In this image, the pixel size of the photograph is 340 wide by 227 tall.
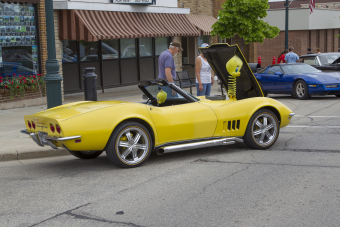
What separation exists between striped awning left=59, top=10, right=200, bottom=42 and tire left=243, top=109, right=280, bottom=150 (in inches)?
358

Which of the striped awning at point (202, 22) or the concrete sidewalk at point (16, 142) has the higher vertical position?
the striped awning at point (202, 22)

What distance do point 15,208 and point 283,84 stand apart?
490 inches

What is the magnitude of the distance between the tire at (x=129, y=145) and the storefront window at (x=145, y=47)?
45.7ft

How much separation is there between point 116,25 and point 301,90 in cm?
703

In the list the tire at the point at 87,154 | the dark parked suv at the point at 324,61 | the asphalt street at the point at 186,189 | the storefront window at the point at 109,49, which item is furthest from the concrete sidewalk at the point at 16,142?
the dark parked suv at the point at 324,61

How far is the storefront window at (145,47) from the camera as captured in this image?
20.2m

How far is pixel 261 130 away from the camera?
7.67 metres

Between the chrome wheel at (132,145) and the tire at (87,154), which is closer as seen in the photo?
the chrome wheel at (132,145)

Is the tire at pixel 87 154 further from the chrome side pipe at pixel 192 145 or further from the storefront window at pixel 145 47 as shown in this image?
the storefront window at pixel 145 47

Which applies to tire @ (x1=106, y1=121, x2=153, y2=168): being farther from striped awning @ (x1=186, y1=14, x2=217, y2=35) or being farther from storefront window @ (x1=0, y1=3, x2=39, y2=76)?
striped awning @ (x1=186, y1=14, x2=217, y2=35)

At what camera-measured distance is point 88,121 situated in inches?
243

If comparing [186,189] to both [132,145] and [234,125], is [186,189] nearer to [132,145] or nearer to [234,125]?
[132,145]

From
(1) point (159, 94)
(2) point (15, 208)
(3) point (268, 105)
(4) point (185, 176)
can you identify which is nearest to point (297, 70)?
(3) point (268, 105)

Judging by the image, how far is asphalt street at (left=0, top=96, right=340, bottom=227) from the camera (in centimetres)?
454
